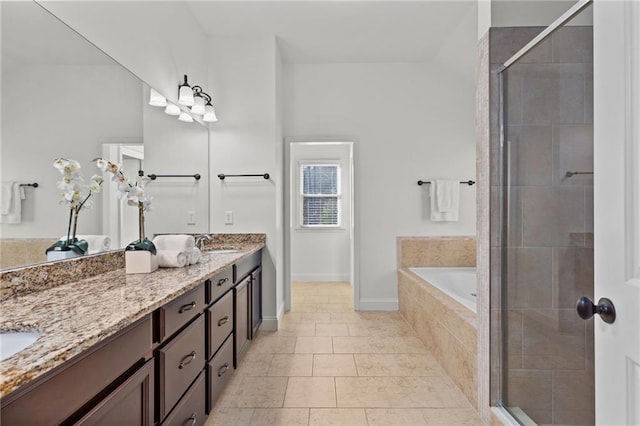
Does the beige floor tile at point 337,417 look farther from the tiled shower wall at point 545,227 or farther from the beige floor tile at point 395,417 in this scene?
the tiled shower wall at point 545,227

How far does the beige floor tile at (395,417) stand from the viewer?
192 centimetres

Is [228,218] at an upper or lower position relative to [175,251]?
upper

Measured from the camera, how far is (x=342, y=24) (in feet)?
10.7

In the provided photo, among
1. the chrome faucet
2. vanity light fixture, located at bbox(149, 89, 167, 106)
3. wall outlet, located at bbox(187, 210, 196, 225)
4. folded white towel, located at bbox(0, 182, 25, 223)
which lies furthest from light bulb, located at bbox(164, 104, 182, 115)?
folded white towel, located at bbox(0, 182, 25, 223)

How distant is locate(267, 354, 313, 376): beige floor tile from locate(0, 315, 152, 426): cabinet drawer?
1.50 m

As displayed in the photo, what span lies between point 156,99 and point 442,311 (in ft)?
8.11

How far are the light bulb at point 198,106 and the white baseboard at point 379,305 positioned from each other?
8.50ft

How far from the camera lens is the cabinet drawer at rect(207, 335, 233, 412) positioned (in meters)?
1.96

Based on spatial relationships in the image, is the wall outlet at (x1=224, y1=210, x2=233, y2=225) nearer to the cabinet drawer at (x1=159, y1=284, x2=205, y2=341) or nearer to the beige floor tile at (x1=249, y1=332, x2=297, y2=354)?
the beige floor tile at (x1=249, y1=332, x2=297, y2=354)

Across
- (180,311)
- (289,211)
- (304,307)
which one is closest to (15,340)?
(180,311)

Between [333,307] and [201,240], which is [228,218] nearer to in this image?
[201,240]

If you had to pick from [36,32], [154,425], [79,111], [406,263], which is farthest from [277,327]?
[36,32]

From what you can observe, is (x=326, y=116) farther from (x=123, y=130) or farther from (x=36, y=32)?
(x=36, y=32)

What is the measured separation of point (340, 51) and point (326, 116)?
68cm
